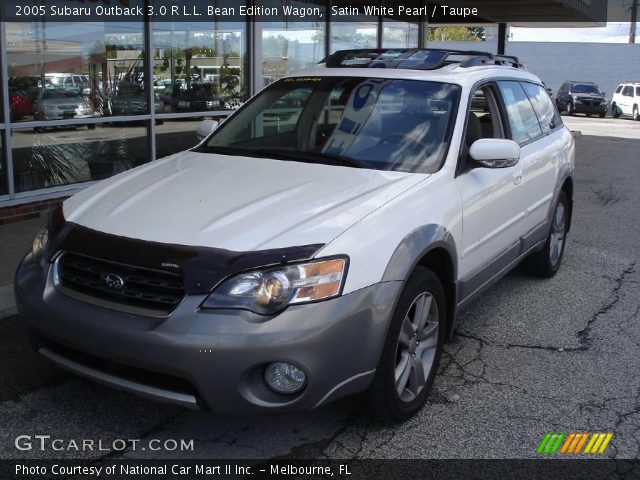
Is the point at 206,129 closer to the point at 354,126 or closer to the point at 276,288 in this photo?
the point at 354,126

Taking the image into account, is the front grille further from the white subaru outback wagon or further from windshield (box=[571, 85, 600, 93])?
windshield (box=[571, 85, 600, 93])

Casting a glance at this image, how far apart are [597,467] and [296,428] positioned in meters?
1.39

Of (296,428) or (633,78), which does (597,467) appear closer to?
(296,428)

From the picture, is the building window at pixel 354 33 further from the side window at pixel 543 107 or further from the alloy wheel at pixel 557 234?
the alloy wheel at pixel 557 234

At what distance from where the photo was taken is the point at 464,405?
12.3 ft

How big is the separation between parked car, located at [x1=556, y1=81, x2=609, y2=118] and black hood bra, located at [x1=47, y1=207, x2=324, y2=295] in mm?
32646

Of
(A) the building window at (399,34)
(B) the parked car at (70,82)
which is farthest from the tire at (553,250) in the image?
(A) the building window at (399,34)

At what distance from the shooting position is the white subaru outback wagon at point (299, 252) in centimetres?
290

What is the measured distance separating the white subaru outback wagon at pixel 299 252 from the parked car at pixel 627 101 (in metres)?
30.2

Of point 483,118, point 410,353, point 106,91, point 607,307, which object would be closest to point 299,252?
point 410,353

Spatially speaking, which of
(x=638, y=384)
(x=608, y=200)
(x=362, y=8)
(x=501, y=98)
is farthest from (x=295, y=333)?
(x=362, y=8)

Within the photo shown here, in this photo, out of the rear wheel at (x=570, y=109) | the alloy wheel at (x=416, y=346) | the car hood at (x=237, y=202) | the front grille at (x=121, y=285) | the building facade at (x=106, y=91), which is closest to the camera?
the front grille at (x=121, y=285)

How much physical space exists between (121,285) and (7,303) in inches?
89.6

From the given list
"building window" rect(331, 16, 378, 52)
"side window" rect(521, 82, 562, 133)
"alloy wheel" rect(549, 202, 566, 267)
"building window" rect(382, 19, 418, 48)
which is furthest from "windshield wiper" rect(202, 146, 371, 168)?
"building window" rect(382, 19, 418, 48)
